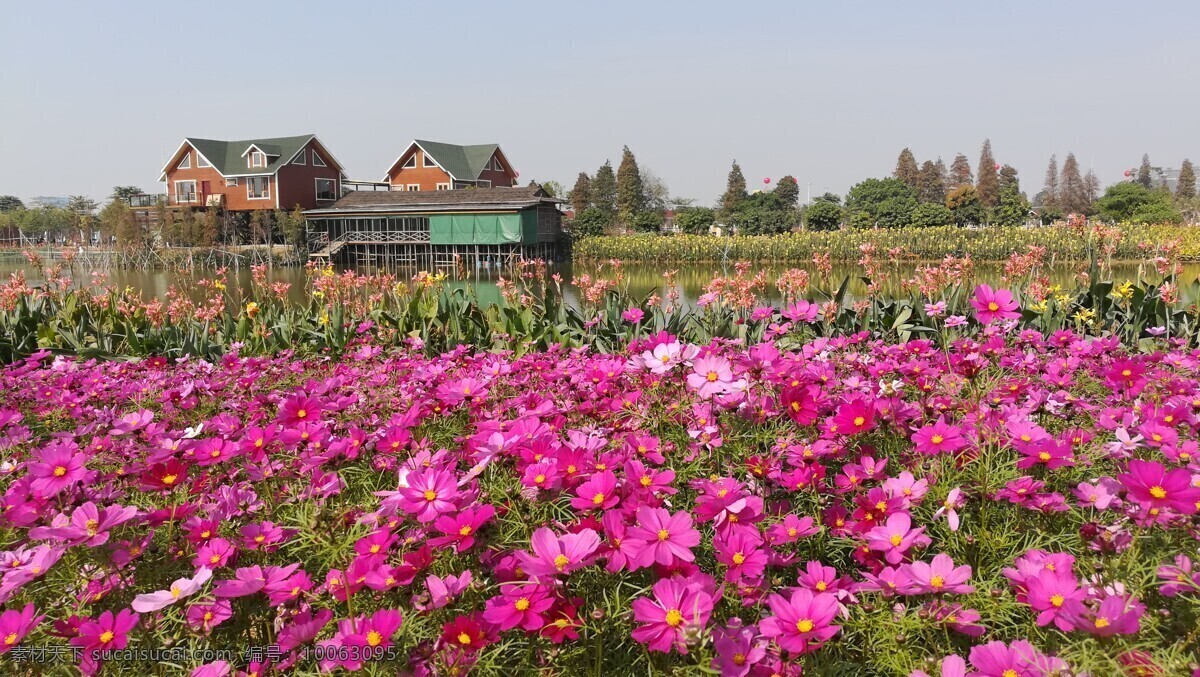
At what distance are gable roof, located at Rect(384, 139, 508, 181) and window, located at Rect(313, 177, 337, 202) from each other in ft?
8.07

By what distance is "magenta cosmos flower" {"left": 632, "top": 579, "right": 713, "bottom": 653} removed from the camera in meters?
0.80

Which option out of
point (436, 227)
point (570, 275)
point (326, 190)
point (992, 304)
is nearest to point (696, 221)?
point (570, 275)

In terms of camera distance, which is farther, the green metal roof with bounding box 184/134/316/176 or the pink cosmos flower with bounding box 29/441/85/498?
the green metal roof with bounding box 184/134/316/176

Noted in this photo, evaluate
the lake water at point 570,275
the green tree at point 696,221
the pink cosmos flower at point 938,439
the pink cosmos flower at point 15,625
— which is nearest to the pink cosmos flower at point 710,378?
the pink cosmos flower at point 938,439

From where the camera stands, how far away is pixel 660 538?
92cm

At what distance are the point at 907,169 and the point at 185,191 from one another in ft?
166

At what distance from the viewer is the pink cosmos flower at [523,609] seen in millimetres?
819

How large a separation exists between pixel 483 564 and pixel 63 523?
0.60 metres

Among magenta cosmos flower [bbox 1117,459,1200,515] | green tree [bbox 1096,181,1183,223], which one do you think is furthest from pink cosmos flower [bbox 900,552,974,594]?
green tree [bbox 1096,181,1183,223]

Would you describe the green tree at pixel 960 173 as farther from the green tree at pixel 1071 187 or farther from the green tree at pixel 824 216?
the green tree at pixel 824 216

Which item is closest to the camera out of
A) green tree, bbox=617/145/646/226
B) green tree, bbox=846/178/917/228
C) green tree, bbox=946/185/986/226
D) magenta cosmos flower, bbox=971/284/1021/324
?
magenta cosmos flower, bbox=971/284/1021/324

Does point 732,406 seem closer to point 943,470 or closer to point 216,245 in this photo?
point 943,470

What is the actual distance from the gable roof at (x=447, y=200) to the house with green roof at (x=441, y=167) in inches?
171

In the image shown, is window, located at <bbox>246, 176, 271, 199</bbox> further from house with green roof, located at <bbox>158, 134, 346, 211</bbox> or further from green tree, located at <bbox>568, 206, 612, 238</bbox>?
green tree, located at <bbox>568, 206, 612, 238</bbox>
